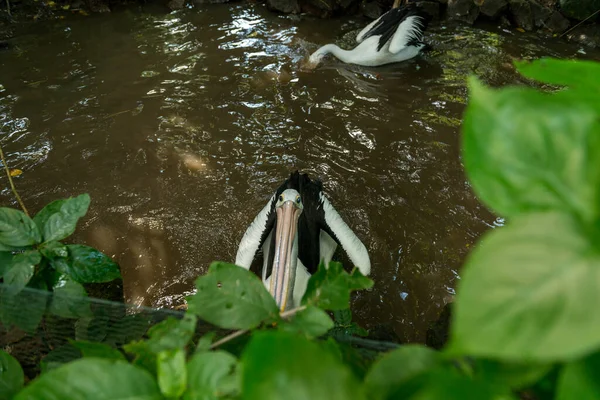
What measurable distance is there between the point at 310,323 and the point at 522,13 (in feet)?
24.1

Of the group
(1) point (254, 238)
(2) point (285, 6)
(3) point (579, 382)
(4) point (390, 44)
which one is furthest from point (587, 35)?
(3) point (579, 382)

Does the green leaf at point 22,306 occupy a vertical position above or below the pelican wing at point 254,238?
above

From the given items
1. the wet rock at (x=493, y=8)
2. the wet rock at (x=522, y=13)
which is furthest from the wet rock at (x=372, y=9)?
the wet rock at (x=522, y=13)

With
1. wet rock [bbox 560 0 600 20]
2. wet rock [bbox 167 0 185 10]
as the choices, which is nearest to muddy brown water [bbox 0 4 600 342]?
wet rock [bbox 560 0 600 20]

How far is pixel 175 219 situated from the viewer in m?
3.54

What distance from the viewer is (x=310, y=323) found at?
0.83 metres

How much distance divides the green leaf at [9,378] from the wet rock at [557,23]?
302 inches

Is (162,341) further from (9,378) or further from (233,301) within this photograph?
(9,378)

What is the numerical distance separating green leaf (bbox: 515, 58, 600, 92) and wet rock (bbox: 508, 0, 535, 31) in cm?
714

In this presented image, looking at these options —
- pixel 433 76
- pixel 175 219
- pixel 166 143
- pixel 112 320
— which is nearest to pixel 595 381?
pixel 112 320

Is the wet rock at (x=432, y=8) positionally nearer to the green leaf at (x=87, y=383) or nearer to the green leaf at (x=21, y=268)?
the green leaf at (x=21, y=268)

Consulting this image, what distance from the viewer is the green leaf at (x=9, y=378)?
3.13 ft

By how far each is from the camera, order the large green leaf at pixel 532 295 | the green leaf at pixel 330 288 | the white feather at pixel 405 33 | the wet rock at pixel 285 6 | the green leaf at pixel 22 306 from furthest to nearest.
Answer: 1. the wet rock at pixel 285 6
2. the white feather at pixel 405 33
3. the green leaf at pixel 22 306
4. the green leaf at pixel 330 288
5. the large green leaf at pixel 532 295

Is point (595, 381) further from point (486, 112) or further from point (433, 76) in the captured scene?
point (433, 76)
